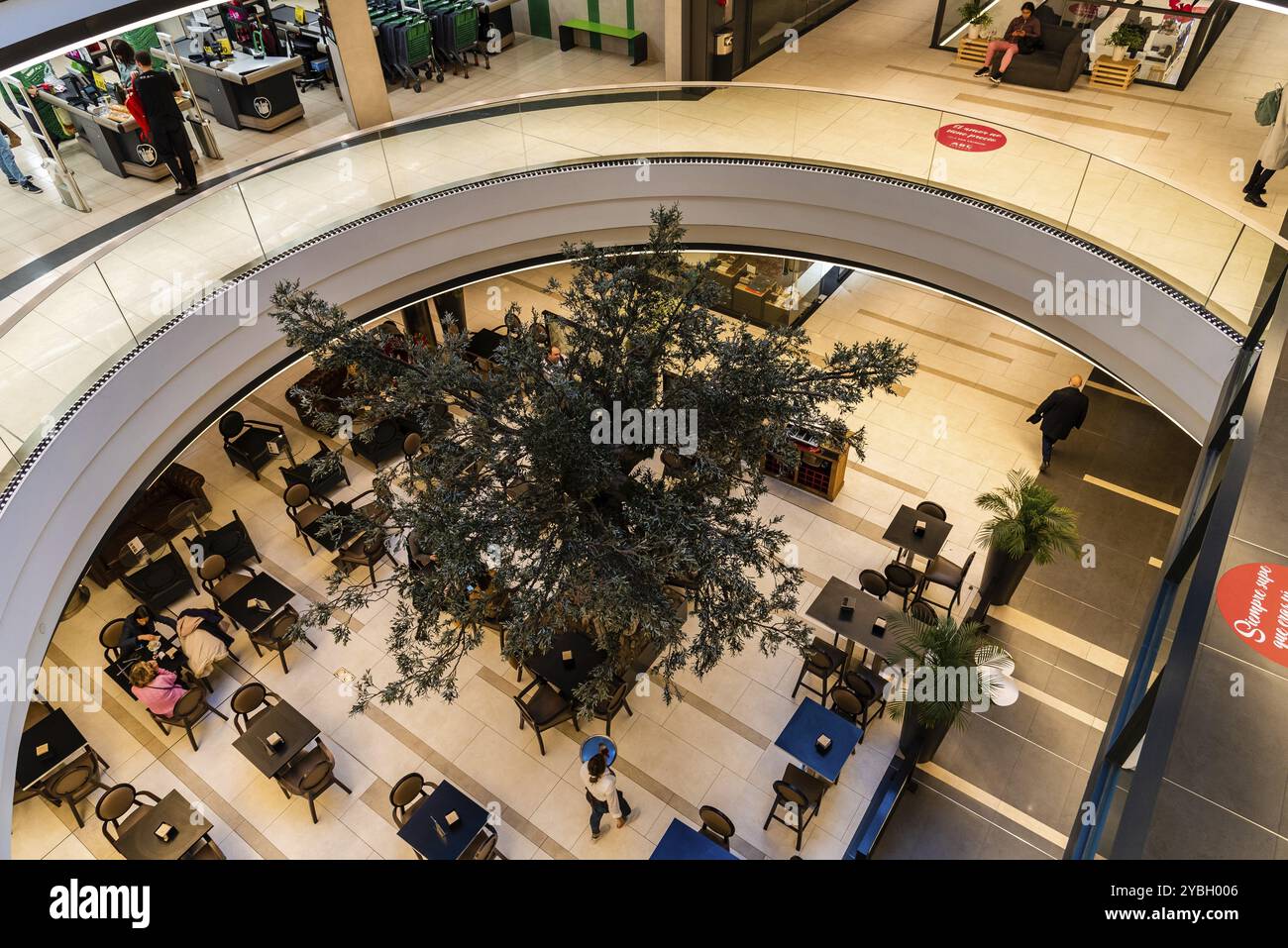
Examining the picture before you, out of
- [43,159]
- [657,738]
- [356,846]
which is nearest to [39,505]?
[356,846]

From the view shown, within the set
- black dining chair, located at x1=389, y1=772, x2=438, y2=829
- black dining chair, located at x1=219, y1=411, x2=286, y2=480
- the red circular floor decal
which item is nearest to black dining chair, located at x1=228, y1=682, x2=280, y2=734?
black dining chair, located at x1=389, y1=772, x2=438, y2=829

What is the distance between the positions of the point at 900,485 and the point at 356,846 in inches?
320

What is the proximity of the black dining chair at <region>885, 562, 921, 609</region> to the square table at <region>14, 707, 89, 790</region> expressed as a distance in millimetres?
8973

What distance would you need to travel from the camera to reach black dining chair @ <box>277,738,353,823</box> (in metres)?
7.72

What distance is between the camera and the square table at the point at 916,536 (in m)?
9.48

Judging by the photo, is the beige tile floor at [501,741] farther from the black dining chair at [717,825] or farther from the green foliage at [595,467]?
the green foliage at [595,467]

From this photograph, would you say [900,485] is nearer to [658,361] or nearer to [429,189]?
[658,361]

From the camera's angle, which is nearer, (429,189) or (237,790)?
(237,790)

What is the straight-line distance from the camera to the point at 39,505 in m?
6.58

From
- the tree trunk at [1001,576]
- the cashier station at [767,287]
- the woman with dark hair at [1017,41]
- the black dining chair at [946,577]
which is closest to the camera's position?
the tree trunk at [1001,576]

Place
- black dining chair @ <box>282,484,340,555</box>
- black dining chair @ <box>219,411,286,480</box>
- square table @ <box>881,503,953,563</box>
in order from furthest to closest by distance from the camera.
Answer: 1. black dining chair @ <box>219,411,286,480</box>
2. black dining chair @ <box>282,484,340,555</box>
3. square table @ <box>881,503,953,563</box>

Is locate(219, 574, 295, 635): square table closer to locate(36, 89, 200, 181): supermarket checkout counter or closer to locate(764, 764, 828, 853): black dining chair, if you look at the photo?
locate(764, 764, 828, 853): black dining chair

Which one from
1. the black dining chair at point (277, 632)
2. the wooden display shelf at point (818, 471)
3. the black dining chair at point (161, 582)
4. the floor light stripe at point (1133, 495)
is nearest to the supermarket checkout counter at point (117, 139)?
the black dining chair at point (161, 582)

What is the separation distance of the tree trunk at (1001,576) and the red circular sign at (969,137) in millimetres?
4849
